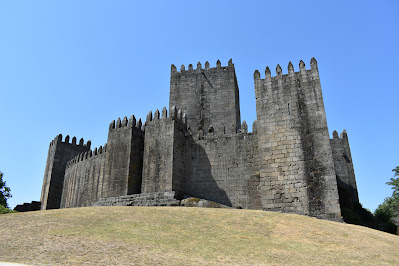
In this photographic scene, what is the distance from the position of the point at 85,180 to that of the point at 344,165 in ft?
63.2

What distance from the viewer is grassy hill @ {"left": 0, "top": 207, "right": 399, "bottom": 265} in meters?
8.13

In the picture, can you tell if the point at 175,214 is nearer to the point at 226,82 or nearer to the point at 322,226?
the point at 322,226

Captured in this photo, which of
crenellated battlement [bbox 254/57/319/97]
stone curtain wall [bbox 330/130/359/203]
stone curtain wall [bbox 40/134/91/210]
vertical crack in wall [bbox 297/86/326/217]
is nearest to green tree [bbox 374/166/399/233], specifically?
stone curtain wall [bbox 330/130/359/203]

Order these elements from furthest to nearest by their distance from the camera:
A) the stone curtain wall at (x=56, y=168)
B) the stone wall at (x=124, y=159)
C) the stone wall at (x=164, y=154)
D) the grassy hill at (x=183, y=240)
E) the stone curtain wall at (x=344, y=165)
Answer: the stone curtain wall at (x=56, y=168), the stone curtain wall at (x=344, y=165), the stone wall at (x=124, y=159), the stone wall at (x=164, y=154), the grassy hill at (x=183, y=240)

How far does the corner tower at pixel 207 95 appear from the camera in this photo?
31.0 metres

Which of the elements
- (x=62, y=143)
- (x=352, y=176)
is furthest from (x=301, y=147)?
(x=62, y=143)

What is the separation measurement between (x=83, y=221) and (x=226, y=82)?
22555mm

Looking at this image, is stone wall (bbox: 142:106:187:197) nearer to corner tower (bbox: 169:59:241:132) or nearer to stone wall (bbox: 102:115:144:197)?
stone wall (bbox: 102:115:144:197)

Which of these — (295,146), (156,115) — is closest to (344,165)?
(295,146)

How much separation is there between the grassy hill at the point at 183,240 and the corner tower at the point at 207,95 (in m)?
17.3

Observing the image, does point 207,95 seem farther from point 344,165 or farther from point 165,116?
point 344,165

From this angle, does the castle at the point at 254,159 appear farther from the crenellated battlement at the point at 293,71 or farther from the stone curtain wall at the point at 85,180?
the stone curtain wall at the point at 85,180

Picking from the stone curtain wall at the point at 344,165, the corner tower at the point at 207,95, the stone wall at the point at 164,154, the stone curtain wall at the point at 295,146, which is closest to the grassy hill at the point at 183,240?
the stone curtain wall at the point at 295,146

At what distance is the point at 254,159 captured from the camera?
63.8 ft
